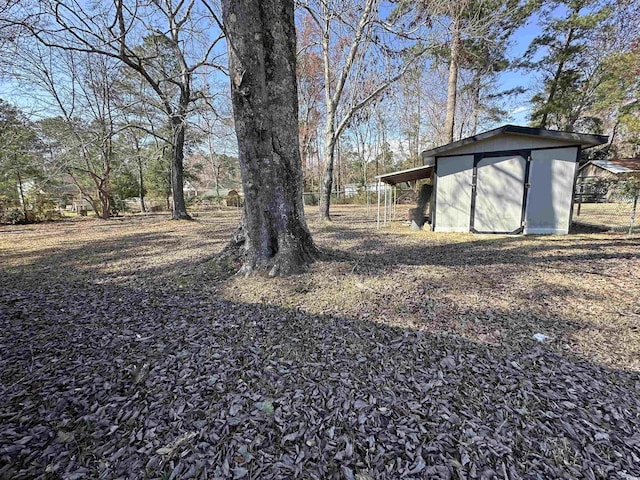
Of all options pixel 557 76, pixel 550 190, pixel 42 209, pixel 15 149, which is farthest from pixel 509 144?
pixel 42 209

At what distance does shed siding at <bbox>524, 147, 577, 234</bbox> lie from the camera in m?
7.21

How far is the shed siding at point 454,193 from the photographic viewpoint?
26.7ft

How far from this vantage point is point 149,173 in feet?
64.6

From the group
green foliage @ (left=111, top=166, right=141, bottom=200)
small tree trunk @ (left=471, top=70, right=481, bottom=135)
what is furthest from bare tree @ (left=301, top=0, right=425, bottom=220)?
green foliage @ (left=111, top=166, right=141, bottom=200)

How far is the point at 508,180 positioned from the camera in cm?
770

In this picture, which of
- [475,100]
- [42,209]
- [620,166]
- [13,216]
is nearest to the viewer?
[620,166]

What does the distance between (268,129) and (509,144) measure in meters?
7.05

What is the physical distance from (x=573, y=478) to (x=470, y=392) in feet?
1.74

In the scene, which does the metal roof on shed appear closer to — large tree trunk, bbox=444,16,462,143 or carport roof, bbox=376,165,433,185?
carport roof, bbox=376,165,433,185

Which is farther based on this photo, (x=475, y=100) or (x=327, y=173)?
(x=475, y=100)

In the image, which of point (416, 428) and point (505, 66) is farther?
point (505, 66)

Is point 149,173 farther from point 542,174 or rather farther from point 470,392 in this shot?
point 470,392

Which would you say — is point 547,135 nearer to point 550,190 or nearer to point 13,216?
point 550,190

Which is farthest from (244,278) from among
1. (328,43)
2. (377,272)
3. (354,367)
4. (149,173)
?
(149,173)
